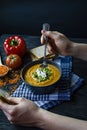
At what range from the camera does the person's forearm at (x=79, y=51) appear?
148 centimetres

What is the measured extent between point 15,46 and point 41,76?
44cm

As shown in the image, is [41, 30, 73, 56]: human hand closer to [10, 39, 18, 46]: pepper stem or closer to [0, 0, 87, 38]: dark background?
[10, 39, 18, 46]: pepper stem

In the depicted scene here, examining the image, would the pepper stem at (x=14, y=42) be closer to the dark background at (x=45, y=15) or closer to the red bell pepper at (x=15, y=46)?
the red bell pepper at (x=15, y=46)

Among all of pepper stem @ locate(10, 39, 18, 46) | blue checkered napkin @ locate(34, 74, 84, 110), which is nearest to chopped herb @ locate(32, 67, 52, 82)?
blue checkered napkin @ locate(34, 74, 84, 110)

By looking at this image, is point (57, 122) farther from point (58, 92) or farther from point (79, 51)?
point (79, 51)

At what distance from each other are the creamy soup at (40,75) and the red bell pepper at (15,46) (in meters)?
0.24

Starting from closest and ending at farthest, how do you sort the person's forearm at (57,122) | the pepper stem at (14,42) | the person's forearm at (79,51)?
the person's forearm at (57,122) < the person's forearm at (79,51) < the pepper stem at (14,42)

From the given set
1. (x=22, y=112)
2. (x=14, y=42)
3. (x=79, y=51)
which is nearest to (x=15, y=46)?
(x=14, y=42)

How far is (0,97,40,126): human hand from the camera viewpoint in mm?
1040

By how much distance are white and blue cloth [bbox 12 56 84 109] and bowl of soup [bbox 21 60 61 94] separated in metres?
0.03

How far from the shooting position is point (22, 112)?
3.42 ft

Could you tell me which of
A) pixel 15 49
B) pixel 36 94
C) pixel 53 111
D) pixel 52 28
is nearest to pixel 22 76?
pixel 36 94

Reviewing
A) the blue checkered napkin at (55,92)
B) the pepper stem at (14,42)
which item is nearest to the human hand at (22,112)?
the blue checkered napkin at (55,92)

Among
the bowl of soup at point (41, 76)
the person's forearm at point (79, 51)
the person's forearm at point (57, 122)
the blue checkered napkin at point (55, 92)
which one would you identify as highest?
the person's forearm at point (79, 51)
